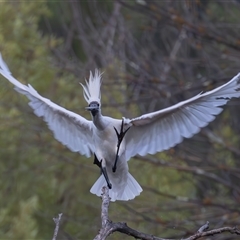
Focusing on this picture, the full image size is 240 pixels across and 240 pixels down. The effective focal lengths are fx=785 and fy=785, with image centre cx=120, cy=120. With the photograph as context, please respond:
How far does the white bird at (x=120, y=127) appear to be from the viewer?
4.56 m

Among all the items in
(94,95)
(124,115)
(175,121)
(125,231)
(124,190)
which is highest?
(124,115)

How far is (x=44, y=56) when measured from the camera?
27.5ft

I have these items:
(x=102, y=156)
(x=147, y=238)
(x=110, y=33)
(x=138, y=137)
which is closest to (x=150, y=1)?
(x=110, y=33)

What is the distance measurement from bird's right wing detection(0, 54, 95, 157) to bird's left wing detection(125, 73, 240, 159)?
0.28m

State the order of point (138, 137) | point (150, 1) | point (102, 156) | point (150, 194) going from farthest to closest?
point (150, 194)
point (150, 1)
point (138, 137)
point (102, 156)

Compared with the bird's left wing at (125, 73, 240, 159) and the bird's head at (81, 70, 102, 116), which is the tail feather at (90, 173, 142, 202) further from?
the bird's head at (81, 70, 102, 116)

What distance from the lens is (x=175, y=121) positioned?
494 cm

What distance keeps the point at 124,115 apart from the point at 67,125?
2101mm

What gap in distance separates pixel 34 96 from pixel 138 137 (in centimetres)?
73

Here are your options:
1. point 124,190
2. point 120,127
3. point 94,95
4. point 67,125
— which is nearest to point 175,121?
point 120,127

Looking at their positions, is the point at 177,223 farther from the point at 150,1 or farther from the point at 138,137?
the point at 150,1

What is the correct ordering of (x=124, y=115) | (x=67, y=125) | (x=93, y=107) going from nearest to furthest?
(x=93, y=107) → (x=67, y=125) → (x=124, y=115)

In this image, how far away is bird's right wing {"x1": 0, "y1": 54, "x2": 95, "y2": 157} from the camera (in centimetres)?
507

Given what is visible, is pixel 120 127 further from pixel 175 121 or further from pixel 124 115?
pixel 124 115
